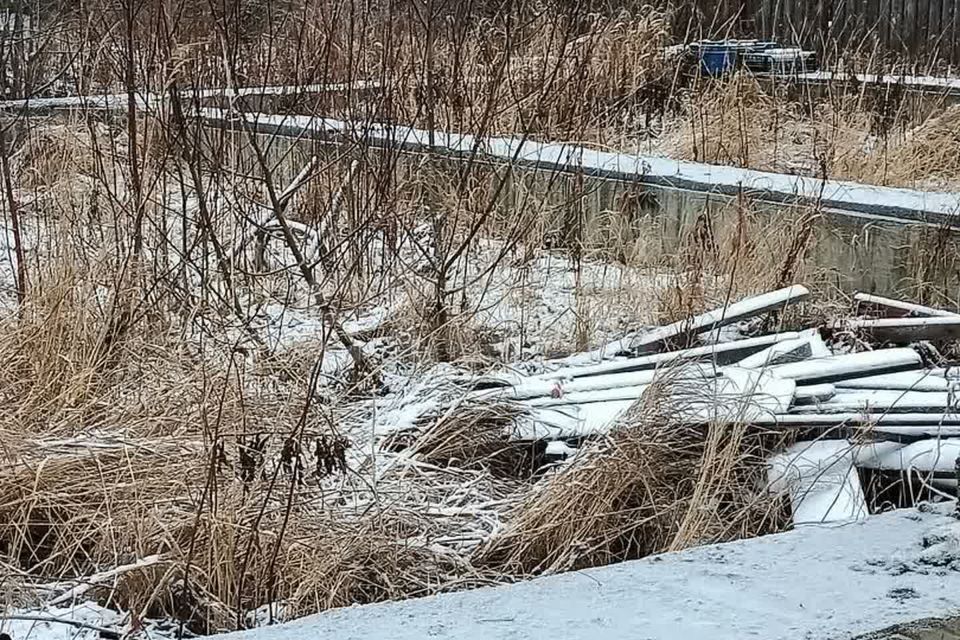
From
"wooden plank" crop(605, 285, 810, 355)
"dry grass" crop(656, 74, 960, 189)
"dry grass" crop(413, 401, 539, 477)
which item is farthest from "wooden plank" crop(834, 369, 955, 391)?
"dry grass" crop(656, 74, 960, 189)

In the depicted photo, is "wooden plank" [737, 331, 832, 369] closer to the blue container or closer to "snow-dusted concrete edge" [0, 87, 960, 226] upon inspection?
"snow-dusted concrete edge" [0, 87, 960, 226]

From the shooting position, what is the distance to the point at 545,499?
3.05 metres

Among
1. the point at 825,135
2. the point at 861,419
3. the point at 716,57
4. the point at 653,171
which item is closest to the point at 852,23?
the point at 716,57

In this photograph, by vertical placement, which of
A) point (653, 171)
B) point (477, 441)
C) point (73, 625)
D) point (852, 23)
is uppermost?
point (852, 23)

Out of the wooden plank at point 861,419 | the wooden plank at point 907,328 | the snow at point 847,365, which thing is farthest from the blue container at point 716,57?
the wooden plank at point 861,419

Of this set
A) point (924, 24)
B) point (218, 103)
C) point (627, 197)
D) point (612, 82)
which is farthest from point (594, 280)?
point (924, 24)

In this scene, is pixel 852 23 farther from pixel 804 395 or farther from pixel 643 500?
pixel 643 500

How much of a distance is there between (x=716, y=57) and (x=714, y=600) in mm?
8044

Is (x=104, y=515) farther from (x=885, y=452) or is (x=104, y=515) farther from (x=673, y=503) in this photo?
(x=885, y=452)

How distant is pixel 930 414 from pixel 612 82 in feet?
17.7

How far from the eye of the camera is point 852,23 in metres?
11.4

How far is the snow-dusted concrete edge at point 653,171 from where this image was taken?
4.87 m

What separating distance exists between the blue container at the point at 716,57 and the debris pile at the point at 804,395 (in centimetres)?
468

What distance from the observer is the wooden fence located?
1069cm
